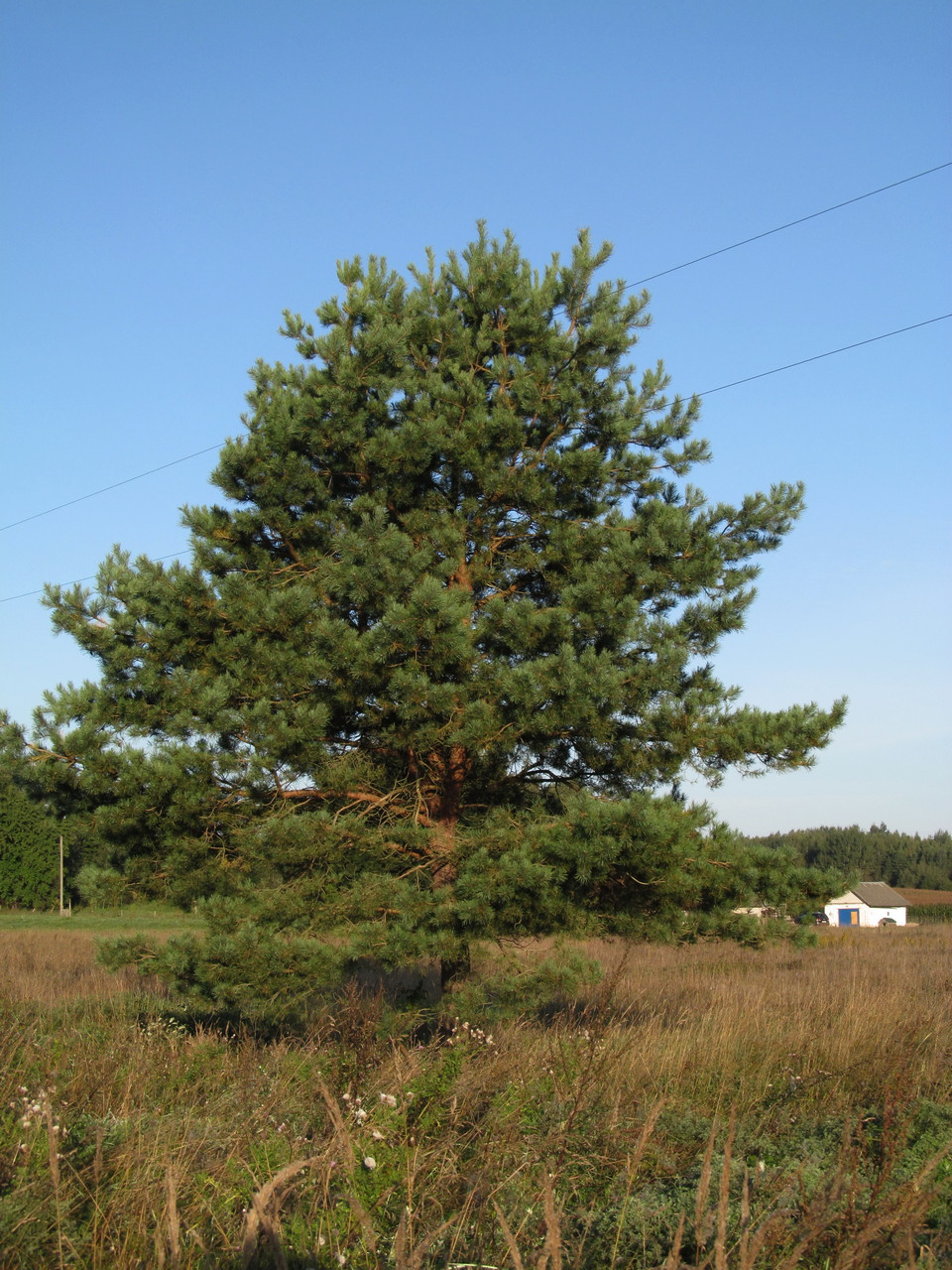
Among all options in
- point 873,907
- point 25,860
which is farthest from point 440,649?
point 873,907

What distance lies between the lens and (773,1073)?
20.3 feet

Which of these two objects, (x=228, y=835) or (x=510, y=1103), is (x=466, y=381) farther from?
(x=510, y=1103)

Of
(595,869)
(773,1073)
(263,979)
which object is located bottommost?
(773,1073)

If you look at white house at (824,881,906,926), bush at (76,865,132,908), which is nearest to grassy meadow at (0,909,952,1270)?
bush at (76,865,132,908)

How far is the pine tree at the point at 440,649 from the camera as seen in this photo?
754cm

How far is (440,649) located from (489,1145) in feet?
14.3

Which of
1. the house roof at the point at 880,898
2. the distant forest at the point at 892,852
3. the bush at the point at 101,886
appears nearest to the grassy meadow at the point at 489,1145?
the bush at the point at 101,886

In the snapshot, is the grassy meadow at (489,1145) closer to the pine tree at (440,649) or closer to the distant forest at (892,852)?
the pine tree at (440,649)

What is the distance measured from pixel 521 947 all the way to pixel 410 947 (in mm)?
1667

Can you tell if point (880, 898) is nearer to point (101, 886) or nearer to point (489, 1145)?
point (101, 886)

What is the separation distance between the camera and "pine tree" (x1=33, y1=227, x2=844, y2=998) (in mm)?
7535

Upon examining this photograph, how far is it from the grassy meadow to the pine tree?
1.12 metres

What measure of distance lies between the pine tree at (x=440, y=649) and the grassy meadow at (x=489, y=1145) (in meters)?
1.12

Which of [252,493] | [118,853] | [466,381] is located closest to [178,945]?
[118,853]
